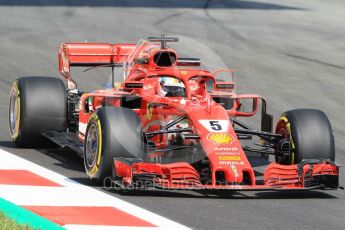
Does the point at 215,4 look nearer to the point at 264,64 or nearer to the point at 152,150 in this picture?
the point at 264,64

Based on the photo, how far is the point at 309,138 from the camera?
1139 centimetres

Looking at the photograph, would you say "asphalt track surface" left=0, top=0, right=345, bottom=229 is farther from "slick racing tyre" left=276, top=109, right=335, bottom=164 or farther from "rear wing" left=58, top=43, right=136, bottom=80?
"rear wing" left=58, top=43, right=136, bottom=80

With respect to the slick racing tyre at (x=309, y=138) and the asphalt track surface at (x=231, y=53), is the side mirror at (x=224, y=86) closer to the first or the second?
the asphalt track surface at (x=231, y=53)

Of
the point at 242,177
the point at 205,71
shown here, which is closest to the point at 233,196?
the point at 242,177

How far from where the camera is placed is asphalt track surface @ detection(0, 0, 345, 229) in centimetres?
1005

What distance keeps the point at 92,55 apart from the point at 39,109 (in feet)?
5.49

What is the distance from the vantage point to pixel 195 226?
30.1 feet

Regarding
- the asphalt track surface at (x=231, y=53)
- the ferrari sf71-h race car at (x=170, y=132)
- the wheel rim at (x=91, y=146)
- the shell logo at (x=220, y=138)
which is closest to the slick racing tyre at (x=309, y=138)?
the ferrari sf71-h race car at (x=170, y=132)

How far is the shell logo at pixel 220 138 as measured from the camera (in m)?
10.8

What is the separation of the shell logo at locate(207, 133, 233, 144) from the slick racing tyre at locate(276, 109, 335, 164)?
919 millimetres

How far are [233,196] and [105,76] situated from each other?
9.72 metres

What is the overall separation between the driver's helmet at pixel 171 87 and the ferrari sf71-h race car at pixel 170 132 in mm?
11

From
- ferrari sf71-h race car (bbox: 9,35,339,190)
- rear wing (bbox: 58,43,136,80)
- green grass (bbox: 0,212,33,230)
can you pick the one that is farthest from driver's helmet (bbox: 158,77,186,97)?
green grass (bbox: 0,212,33,230)

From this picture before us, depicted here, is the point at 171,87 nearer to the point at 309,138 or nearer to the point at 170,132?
the point at 170,132
